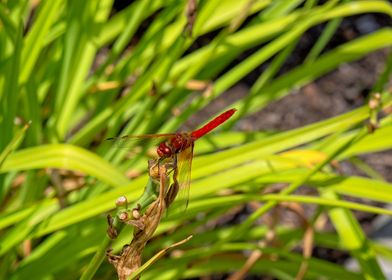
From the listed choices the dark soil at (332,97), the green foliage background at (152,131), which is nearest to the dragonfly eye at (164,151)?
the green foliage background at (152,131)

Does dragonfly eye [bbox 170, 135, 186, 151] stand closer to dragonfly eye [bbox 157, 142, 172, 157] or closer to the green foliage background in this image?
dragonfly eye [bbox 157, 142, 172, 157]

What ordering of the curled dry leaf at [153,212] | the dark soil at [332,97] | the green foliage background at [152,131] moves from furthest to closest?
1. the dark soil at [332,97]
2. the green foliage background at [152,131]
3. the curled dry leaf at [153,212]

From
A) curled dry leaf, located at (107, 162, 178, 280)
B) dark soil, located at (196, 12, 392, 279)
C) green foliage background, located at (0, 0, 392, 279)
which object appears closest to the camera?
curled dry leaf, located at (107, 162, 178, 280)

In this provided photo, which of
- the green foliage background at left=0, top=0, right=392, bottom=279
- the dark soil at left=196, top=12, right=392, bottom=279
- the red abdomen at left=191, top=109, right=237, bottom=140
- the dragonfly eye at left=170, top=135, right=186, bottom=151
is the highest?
the dragonfly eye at left=170, top=135, right=186, bottom=151

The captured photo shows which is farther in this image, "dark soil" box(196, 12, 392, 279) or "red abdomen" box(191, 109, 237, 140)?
"dark soil" box(196, 12, 392, 279)

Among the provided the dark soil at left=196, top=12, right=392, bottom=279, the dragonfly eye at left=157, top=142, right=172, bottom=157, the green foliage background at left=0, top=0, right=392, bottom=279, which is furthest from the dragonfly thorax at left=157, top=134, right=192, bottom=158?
the dark soil at left=196, top=12, right=392, bottom=279

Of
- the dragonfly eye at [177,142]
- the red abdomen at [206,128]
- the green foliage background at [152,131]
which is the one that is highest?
the dragonfly eye at [177,142]

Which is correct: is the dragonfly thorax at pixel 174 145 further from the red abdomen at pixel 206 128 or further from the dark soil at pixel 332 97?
the dark soil at pixel 332 97

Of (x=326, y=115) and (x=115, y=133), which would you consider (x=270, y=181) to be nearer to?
(x=115, y=133)
